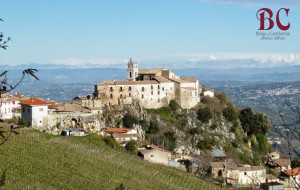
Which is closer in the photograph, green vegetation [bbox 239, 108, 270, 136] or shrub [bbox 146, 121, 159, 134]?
shrub [bbox 146, 121, 159, 134]

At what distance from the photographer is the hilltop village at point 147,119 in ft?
Answer: 136

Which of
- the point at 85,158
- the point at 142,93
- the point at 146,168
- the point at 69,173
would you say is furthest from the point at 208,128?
the point at 69,173

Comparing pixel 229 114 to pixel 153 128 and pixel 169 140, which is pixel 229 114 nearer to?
pixel 169 140

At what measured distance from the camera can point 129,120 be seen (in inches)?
1788

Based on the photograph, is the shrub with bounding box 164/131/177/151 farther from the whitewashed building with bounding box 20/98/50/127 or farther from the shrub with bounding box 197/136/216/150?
the whitewashed building with bounding box 20/98/50/127

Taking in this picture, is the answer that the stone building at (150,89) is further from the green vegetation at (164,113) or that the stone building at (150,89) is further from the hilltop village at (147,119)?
the green vegetation at (164,113)

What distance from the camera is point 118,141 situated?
41.5 m

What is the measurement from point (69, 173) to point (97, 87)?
54.5 feet

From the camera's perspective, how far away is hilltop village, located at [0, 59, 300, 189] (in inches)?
1633

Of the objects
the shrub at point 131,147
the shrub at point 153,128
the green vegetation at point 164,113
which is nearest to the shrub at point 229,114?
the green vegetation at point 164,113

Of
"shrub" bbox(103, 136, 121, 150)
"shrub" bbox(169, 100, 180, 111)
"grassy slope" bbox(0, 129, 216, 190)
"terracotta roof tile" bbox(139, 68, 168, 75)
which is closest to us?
"grassy slope" bbox(0, 129, 216, 190)

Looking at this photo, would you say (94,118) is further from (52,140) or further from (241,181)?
(241,181)

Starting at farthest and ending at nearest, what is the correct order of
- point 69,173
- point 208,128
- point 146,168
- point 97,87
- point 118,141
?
point 208,128 → point 97,87 → point 118,141 → point 146,168 → point 69,173

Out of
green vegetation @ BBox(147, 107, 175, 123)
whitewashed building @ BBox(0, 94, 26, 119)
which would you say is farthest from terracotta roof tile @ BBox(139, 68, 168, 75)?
whitewashed building @ BBox(0, 94, 26, 119)
